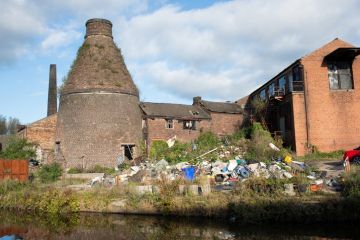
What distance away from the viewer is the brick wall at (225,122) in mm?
35906

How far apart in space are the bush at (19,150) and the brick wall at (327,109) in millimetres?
20413

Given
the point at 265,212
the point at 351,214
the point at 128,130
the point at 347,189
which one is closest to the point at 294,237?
the point at 265,212

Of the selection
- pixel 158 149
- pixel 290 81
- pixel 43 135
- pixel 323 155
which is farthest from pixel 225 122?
pixel 43 135

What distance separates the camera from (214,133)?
35312 millimetres

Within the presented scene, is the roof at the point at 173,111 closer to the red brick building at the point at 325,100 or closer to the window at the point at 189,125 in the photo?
the window at the point at 189,125

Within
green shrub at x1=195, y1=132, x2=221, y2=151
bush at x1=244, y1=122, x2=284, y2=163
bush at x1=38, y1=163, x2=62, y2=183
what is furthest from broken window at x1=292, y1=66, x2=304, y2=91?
bush at x1=38, y1=163, x2=62, y2=183

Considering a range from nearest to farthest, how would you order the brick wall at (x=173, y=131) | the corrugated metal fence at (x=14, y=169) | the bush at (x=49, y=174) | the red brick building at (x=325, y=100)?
the corrugated metal fence at (x=14, y=169), the bush at (x=49, y=174), the red brick building at (x=325, y=100), the brick wall at (x=173, y=131)

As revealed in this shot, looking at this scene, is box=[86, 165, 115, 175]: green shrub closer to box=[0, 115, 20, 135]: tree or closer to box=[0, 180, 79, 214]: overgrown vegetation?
box=[0, 180, 79, 214]: overgrown vegetation

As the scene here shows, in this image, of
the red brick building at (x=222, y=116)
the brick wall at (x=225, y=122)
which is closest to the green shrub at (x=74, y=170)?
the red brick building at (x=222, y=116)

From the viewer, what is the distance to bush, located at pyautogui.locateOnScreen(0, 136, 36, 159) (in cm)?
2770

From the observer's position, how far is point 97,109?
2856 cm

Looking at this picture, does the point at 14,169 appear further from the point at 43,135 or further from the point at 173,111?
the point at 173,111

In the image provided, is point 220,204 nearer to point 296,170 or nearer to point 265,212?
point 265,212

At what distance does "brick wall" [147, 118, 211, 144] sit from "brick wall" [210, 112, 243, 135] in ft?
3.14
